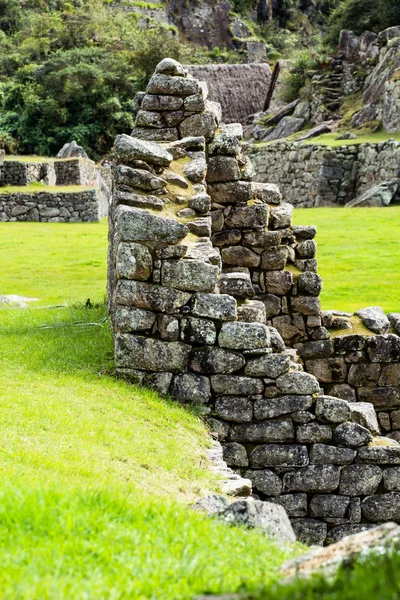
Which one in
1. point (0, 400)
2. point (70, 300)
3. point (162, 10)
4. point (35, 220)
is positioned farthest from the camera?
point (162, 10)

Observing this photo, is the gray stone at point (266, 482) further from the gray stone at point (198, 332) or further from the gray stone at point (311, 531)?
the gray stone at point (198, 332)

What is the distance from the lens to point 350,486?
30.5 ft

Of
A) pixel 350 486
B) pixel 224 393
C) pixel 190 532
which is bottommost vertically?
pixel 350 486

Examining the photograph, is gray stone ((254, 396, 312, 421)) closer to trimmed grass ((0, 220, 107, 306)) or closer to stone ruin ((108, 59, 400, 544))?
stone ruin ((108, 59, 400, 544))

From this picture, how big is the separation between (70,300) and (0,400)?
29.5 ft

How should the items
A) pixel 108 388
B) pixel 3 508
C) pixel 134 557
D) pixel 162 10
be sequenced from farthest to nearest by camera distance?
pixel 162 10 → pixel 108 388 → pixel 3 508 → pixel 134 557

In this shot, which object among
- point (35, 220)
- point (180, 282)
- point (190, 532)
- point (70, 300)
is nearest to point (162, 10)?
point (35, 220)

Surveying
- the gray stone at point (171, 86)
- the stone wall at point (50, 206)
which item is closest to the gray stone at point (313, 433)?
the gray stone at point (171, 86)

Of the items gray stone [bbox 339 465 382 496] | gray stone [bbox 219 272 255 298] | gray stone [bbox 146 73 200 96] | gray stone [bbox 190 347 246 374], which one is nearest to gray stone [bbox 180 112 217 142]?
gray stone [bbox 146 73 200 96]

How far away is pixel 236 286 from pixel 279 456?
272 centimetres

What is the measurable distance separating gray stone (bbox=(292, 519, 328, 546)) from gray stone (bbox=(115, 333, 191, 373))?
6.96 feet

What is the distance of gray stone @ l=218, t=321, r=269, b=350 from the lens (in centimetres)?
940

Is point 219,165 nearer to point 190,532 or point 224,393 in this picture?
point 224,393

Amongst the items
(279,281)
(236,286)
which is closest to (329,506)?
(236,286)
